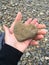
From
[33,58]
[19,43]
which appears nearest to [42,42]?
[33,58]

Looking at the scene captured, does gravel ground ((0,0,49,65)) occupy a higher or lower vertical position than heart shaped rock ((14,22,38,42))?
lower

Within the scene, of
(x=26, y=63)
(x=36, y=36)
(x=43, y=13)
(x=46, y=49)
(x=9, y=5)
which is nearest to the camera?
(x=36, y=36)

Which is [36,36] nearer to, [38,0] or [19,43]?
[19,43]

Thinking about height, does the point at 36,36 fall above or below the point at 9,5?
above

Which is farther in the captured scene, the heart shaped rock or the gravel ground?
the gravel ground

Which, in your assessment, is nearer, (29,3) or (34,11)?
(34,11)
